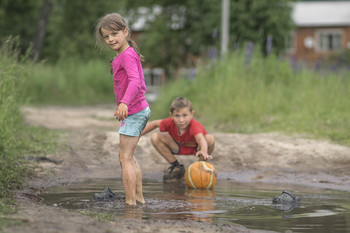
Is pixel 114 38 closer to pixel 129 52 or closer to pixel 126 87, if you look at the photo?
pixel 129 52

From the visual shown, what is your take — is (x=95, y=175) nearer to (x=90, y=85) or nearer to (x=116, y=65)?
(x=116, y=65)

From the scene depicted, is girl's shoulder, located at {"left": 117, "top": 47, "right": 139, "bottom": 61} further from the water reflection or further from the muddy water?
the water reflection

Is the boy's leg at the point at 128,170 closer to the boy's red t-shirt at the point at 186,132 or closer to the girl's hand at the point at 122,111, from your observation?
the girl's hand at the point at 122,111

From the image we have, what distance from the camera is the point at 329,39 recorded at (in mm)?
47906

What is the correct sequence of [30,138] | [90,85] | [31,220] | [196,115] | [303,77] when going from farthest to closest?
[90,85] → [303,77] → [196,115] → [30,138] → [31,220]

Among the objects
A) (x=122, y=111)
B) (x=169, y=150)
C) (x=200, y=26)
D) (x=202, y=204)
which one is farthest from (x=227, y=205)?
(x=200, y=26)

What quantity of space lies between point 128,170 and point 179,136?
6.47 ft

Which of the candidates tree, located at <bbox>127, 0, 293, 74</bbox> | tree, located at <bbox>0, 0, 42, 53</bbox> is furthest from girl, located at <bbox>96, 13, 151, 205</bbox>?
tree, located at <bbox>0, 0, 42, 53</bbox>

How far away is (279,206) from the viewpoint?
233 inches

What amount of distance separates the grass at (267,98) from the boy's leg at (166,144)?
126 inches

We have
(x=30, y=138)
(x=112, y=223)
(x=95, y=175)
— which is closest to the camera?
(x=112, y=223)

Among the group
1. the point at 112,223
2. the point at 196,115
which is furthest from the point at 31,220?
the point at 196,115

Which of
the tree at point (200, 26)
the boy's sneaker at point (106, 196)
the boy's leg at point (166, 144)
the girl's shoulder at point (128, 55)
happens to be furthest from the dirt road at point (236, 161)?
the tree at point (200, 26)

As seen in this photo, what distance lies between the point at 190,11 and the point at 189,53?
3483 mm
